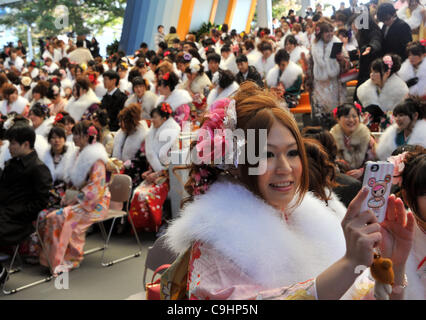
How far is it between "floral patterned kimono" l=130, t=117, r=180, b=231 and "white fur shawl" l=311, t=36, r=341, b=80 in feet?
7.24

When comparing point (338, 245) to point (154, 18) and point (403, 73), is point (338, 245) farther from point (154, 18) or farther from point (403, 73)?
point (154, 18)

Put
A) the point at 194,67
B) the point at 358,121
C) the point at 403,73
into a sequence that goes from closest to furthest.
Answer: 1. the point at 358,121
2. the point at 403,73
3. the point at 194,67

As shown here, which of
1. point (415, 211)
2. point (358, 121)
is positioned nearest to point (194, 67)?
point (358, 121)

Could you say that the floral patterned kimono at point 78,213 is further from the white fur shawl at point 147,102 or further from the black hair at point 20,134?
the white fur shawl at point 147,102

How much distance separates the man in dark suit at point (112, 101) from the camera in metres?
6.71

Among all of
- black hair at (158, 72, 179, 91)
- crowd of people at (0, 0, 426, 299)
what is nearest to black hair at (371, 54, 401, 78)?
crowd of people at (0, 0, 426, 299)

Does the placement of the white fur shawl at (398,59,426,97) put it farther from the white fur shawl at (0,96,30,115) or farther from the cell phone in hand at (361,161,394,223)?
the white fur shawl at (0,96,30,115)

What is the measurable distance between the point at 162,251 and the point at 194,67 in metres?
5.58

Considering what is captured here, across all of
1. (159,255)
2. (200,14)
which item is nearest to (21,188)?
(159,255)

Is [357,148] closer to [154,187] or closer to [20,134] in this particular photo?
[154,187]

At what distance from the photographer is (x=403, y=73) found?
5.19 m

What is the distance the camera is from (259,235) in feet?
3.70

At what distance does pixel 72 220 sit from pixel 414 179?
3196 mm

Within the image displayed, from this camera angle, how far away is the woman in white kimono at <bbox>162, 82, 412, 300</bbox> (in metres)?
1.08
